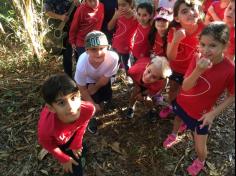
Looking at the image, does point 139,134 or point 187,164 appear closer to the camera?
point 187,164

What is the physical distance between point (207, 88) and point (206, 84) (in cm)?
3

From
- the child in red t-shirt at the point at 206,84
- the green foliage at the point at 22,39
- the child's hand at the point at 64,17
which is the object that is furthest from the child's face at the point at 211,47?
the green foliage at the point at 22,39

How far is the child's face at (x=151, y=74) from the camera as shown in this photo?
10.1 ft

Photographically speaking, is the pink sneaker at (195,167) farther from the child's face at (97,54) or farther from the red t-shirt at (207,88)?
the child's face at (97,54)

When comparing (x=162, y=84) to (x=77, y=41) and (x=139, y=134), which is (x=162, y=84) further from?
(x=77, y=41)

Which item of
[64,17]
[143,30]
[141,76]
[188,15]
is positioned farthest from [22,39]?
[188,15]

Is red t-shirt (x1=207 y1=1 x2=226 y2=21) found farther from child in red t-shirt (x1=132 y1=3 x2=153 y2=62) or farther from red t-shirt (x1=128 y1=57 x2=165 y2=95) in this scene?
red t-shirt (x1=128 y1=57 x2=165 y2=95)

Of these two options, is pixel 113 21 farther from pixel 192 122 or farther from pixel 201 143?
pixel 201 143

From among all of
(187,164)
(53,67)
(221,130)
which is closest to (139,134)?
(187,164)

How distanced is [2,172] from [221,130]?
6.89ft

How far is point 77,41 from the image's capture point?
3.97 m

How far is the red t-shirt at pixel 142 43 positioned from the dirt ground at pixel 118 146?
1.99 feet

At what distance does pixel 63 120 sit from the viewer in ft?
8.26

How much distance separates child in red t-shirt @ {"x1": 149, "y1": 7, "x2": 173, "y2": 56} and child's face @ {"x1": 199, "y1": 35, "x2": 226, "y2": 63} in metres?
1.01
